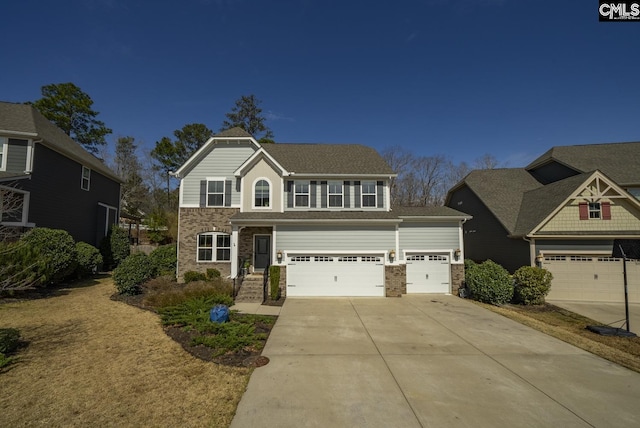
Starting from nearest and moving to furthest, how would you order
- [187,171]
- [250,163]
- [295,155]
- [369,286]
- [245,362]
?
[245,362]
[369,286]
[250,163]
[187,171]
[295,155]

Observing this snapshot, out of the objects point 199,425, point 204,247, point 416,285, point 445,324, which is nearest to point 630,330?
point 445,324

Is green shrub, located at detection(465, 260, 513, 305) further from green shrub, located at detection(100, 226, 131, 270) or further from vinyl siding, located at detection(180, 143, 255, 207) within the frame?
green shrub, located at detection(100, 226, 131, 270)

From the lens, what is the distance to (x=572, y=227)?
14.7 m

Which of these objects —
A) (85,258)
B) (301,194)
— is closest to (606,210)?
(301,194)

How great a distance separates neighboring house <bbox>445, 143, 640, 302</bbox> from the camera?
1363 cm

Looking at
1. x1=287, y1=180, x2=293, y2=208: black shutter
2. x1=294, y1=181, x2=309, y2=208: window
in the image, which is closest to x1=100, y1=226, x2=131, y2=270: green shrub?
x1=287, y1=180, x2=293, y2=208: black shutter

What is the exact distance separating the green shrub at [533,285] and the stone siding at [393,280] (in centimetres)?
548

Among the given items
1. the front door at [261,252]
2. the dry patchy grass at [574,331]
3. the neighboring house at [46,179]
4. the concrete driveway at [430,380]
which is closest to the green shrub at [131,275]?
the front door at [261,252]

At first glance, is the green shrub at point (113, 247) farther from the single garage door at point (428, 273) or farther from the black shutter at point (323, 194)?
the single garage door at point (428, 273)

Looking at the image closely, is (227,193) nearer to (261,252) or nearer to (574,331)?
(261,252)

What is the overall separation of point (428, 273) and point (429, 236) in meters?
1.99

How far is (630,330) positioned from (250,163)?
17233mm

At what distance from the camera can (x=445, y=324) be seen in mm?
9703

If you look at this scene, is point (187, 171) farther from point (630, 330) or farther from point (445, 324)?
point (630, 330)
